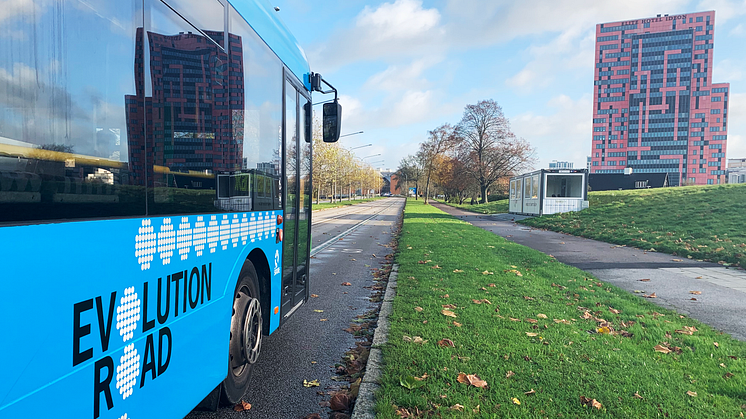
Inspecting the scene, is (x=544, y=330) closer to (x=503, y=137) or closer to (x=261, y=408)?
(x=261, y=408)

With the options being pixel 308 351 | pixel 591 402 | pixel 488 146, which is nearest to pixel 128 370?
pixel 308 351

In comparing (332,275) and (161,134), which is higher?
(161,134)

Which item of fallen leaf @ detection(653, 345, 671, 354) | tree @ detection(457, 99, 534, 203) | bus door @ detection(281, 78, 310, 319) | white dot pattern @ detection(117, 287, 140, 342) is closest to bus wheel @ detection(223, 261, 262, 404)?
bus door @ detection(281, 78, 310, 319)

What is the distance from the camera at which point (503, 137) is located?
177 feet

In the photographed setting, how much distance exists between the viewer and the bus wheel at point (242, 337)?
3.46 m

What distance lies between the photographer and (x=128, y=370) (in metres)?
2.01

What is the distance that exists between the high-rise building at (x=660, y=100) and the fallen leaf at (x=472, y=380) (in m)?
141

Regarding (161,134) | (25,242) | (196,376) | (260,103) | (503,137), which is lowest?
(196,376)

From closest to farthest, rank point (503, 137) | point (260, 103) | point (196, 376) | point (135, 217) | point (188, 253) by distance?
point (135, 217) < point (188, 253) < point (196, 376) < point (260, 103) < point (503, 137)

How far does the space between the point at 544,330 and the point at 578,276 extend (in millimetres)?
4002

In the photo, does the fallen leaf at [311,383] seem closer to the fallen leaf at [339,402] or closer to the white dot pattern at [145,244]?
the fallen leaf at [339,402]

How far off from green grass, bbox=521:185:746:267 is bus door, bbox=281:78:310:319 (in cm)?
995

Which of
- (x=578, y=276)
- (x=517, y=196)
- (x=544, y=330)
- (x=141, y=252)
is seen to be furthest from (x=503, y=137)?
(x=141, y=252)

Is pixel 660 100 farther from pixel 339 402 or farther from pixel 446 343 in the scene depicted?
pixel 339 402
